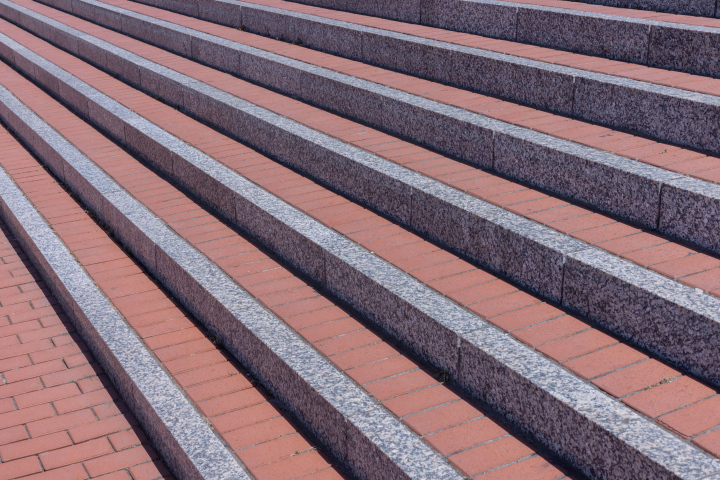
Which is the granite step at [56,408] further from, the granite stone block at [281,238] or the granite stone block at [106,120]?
the granite stone block at [106,120]

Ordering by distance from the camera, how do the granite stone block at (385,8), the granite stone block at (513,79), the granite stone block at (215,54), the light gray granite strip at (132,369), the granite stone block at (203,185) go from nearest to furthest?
the light gray granite strip at (132,369) < the granite stone block at (513,79) < the granite stone block at (203,185) < the granite stone block at (385,8) < the granite stone block at (215,54)

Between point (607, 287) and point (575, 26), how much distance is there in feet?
8.97

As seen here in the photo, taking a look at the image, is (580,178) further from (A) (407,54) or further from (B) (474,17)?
(B) (474,17)

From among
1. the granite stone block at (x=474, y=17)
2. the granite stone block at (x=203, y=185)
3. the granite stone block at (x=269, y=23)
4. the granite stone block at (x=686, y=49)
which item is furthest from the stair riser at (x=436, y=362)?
the granite stone block at (x=269, y=23)

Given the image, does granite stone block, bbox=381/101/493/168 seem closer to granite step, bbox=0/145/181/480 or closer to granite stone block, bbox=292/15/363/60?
granite stone block, bbox=292/15/363/60

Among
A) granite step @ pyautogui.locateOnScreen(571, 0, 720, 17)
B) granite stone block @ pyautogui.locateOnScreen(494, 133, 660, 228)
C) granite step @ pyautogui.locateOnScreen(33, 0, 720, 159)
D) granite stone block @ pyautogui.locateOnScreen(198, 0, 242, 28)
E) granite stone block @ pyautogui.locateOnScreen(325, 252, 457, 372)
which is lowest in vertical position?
granite stone block @ pyautogui.locateOnScreen(325, 252, 457, 372)

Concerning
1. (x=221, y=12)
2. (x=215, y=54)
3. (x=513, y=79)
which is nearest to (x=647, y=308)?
(x=513, y=79)

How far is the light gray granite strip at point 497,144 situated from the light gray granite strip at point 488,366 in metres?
0.94

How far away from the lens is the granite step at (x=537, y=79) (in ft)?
12.1

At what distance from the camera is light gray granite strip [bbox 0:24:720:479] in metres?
2.21

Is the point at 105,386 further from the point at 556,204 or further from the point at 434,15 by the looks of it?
the point at 434,15

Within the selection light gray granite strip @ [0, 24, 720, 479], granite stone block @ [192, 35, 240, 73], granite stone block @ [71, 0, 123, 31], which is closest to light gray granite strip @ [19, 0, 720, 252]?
granite stone block @ [192, 35, 240, 73]

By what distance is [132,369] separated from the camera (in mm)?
3514

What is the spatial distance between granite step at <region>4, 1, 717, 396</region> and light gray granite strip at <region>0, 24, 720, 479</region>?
36cm
